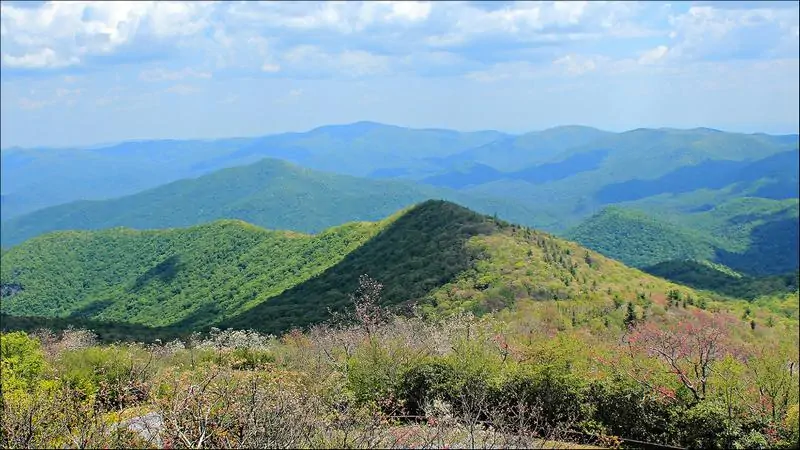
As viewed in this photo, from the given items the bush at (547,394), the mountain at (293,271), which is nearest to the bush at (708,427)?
the bush at (547,394)

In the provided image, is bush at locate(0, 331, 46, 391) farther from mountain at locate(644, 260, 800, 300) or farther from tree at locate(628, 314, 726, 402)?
mountain at locate(644, 260, 800, 300)

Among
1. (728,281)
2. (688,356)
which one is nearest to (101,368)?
(688,356)

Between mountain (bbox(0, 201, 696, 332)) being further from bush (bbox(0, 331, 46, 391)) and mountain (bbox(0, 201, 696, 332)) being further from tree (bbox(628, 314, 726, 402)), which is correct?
bush (bbox(0, 331, 46, 391))

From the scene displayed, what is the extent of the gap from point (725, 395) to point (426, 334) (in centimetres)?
2196

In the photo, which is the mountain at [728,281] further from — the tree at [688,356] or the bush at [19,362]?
the bush at [19,362]

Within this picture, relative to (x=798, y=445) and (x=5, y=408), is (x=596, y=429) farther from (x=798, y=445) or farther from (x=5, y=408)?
(x=5, y=408)

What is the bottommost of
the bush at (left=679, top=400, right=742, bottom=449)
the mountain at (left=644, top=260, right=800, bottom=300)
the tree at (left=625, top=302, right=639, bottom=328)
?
the mountain at (left=644, top=260, right=800, bottom=300)

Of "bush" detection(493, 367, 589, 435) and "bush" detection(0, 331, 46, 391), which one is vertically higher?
"bush" detection(493, 367, 589, 435)

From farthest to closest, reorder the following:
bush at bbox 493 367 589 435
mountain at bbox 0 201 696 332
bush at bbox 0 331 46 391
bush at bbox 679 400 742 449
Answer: mountain at bbox 0 201 696 332 < bush at bbox 0 331 46 391 < bush at bbox 493 367 589 435 < bush at bbox 679 400 742 449

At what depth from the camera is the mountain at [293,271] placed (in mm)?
88125

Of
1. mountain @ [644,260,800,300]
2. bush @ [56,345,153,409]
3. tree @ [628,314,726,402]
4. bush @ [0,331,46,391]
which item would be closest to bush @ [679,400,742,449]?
tree @ [628,314,726,402]

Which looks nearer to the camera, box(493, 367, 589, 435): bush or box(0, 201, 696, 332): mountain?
box(493, 367, 589, 435): bush

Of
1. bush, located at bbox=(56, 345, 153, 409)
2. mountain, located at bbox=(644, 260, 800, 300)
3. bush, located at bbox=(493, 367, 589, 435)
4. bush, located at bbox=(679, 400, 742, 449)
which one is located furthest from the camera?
mountain, located at bbox=(644, 260, 800, 300)

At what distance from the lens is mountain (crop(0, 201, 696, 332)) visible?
88125mm
